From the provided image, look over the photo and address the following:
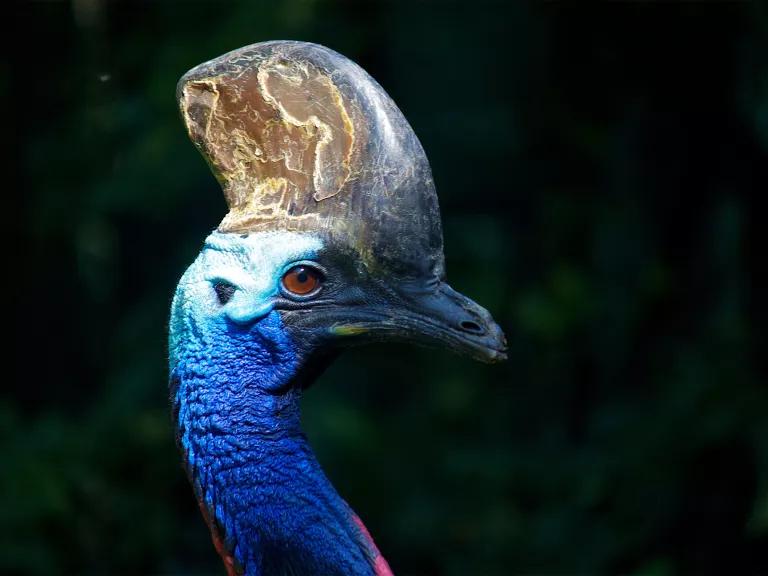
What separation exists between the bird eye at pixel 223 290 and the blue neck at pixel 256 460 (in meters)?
0.04

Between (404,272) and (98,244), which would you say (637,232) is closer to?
(404,272)

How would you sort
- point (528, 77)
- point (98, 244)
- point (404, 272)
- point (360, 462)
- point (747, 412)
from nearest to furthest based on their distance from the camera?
point (404, 272) < point (747, 412) < point (360, 462) < point (528, 77) < point (98, 244)

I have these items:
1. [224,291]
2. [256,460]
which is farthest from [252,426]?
[224,291]

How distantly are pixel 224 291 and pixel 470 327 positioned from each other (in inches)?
13.0

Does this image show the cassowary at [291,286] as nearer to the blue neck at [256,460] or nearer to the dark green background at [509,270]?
the blue neck at [256,460]

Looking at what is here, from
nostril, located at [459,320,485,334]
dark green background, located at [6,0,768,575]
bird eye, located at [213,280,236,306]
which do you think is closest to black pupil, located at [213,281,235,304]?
bird eye, located at [213,280,236,306]

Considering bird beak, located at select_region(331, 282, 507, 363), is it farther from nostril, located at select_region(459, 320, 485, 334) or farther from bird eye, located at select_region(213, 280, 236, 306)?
bird eye, located at select_region(213, 280, 236, 306)

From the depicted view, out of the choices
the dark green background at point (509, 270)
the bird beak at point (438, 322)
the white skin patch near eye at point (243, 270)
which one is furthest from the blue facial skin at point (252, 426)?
the dark green background at point (509, 270)

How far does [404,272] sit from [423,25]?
9.64 feet

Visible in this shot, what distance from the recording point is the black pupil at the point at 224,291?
5.89 ft

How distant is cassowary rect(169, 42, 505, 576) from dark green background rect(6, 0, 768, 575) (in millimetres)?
1955

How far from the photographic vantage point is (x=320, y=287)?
1.79 metres

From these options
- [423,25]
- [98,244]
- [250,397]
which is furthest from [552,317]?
[98,244]

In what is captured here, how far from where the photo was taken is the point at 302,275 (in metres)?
1.78
